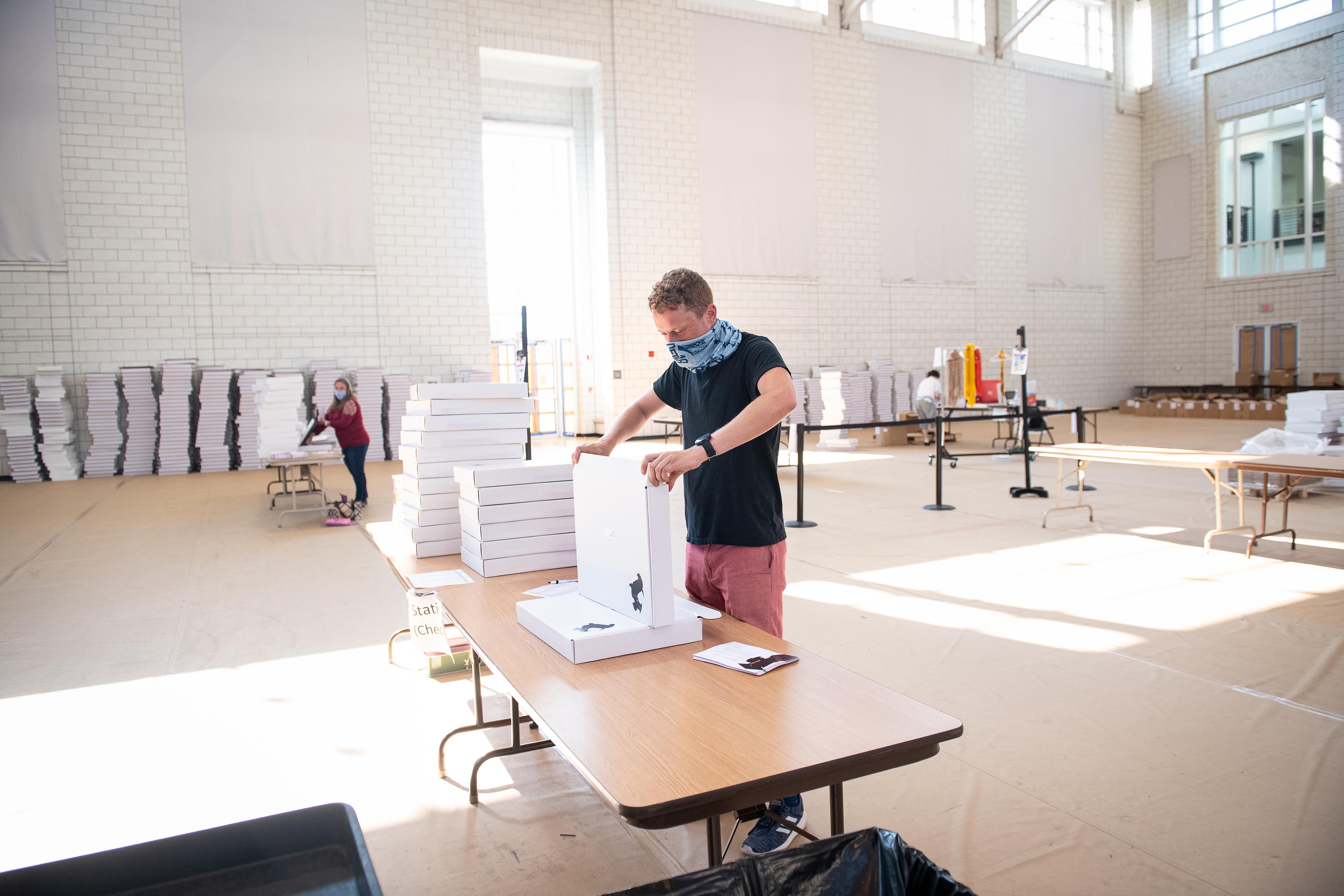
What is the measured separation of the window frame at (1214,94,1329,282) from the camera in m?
15.3

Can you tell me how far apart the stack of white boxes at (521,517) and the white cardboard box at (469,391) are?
1.62 feet

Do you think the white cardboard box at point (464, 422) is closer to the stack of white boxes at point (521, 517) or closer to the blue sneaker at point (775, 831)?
the stack of white boxes at point (521, 517)

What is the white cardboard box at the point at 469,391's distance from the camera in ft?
10.1

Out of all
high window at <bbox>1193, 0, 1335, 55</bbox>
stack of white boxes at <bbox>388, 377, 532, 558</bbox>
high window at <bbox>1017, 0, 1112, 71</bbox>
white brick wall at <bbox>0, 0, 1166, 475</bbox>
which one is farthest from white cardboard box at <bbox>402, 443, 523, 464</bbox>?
high window at <bbox>1193, 0, 1335, 55</bbox>

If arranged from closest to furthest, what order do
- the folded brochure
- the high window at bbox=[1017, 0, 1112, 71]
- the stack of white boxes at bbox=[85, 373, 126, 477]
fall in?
the folded brochure → the stack of white boxes at bbox=[85, 373, 126, 477] → the high window at bbox=[1017, 0, 1112, 71]

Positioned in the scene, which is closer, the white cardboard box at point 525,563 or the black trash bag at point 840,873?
the black trash bag at point 840,873

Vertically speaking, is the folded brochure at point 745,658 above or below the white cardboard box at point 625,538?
below

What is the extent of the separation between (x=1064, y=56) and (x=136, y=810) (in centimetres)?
2020

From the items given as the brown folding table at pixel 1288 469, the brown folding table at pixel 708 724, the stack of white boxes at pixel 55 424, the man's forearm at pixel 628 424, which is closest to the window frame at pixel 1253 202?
the brown folding table at pixel 1288 469

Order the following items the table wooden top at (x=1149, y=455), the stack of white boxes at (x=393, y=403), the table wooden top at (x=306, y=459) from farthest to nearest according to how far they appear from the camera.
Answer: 1. the stack of white boxes at (x=393, y=403)
2. the table wooden top at (x=306, y=459)
3. the table wooden top at (x=1149, y=455)

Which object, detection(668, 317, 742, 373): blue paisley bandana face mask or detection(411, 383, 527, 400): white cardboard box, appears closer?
detection(668, 317, 742, 373): blue paisley bandana face mask

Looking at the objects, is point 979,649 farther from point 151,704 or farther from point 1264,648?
point 151,704

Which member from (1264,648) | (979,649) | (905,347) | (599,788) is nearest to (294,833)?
(599,788)

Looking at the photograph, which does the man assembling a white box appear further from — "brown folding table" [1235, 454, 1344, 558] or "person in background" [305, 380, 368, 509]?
"person in background" [305, 380, 368, 509]
